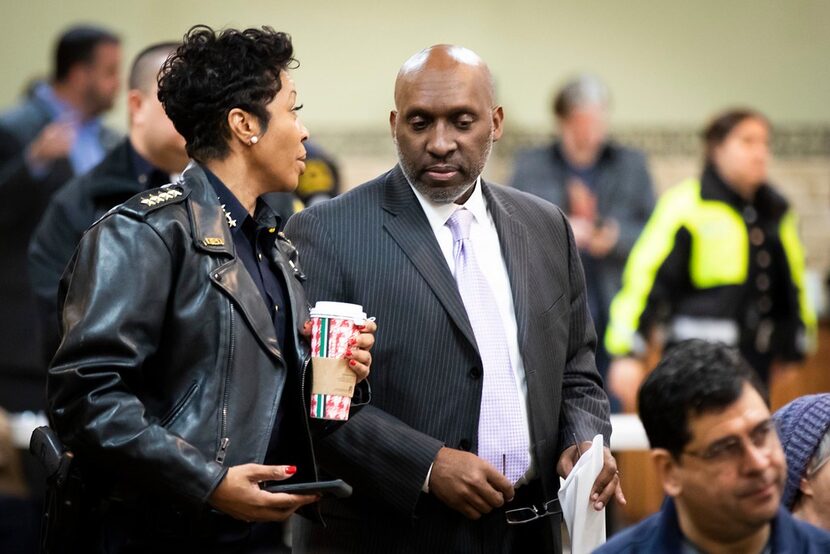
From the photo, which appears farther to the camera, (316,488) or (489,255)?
(489,255)

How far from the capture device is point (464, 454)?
337 centimetres

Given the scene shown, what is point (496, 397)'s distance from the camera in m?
3.49

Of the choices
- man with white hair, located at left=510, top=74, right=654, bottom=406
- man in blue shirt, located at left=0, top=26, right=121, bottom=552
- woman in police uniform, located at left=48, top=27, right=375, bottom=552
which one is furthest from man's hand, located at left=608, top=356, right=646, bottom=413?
woman in police uniform, located at left=48, top=27, right=375, bottom=552

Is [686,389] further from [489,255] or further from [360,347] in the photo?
[489,255]

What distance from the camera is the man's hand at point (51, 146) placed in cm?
605

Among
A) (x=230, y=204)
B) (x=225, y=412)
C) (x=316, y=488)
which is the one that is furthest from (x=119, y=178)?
(x=316, y=488)

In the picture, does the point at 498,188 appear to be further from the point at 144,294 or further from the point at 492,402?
the point at 144,294

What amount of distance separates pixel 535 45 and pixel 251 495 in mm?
6872

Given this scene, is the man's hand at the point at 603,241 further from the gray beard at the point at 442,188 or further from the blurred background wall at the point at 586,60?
the gray beard at the point at 442,188

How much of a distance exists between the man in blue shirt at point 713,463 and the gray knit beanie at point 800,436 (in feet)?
1.67

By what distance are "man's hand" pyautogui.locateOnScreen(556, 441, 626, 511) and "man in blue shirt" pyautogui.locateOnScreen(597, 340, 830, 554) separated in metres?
0.59

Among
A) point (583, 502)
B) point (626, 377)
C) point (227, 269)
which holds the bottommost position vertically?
point (626, 377)

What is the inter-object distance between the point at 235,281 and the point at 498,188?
3.63 ft

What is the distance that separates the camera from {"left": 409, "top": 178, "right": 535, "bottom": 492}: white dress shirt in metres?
3.54
